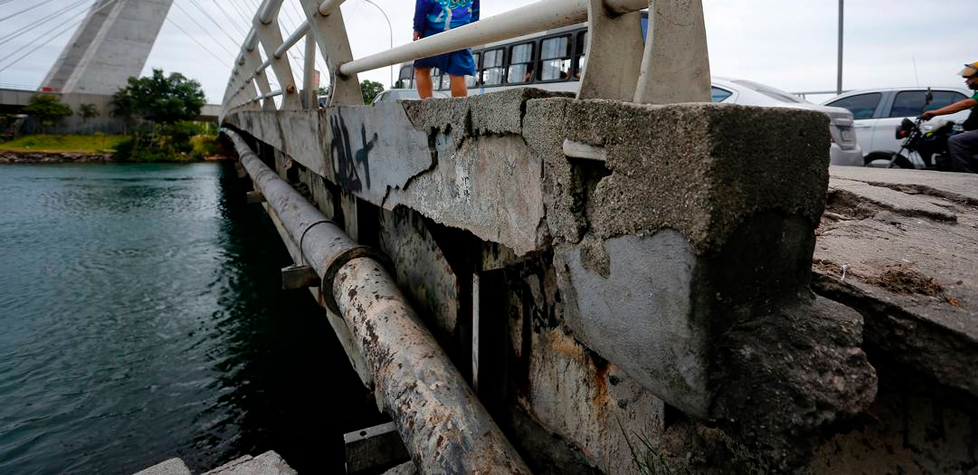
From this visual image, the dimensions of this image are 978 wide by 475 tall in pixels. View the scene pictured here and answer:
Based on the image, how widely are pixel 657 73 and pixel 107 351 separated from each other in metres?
5.74

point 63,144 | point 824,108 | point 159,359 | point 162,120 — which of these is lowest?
point 159,359

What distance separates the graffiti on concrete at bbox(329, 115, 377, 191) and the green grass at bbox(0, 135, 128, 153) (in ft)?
115

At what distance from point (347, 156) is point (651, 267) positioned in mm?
2330

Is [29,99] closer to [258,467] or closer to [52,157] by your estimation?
[52,157]

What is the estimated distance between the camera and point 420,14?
3.42 metres

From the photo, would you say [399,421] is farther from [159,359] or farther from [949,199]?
[159,359]

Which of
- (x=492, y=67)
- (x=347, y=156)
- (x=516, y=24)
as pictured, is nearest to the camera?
(x=516, y=24)

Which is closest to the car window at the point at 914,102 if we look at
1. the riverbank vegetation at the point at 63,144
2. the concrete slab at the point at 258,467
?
the concrete slab at the point at 258,467

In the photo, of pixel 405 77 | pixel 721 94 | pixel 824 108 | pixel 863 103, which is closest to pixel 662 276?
pixel 721 94

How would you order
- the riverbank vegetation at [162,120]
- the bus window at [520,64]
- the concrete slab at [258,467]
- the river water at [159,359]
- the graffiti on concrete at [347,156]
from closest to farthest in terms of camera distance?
1. the concrete slab at [258,467]
2. the graffiti on concrete at [347,156]
3. the river water at [159,359]
4. the bus window at [520,64]
5. the riverbank vegetation at [162,120]

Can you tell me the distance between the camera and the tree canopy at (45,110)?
3491 cm

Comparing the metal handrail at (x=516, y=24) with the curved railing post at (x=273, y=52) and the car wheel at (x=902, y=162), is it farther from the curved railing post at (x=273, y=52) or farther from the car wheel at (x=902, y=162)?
the car wheel at (x=902, y=162)

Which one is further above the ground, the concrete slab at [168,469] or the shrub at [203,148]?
the shrub at [203,148]

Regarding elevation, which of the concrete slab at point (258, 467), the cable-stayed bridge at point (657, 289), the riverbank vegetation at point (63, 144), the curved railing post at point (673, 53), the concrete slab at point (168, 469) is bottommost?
the concrete slab at point (168, 469)
